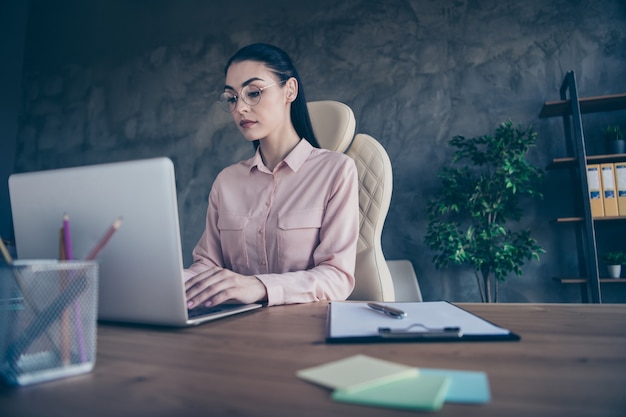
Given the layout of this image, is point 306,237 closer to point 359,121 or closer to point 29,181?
point 29,181

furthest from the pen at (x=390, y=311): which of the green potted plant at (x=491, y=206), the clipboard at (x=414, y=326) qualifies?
the green potted plant at (x=491, y=206)

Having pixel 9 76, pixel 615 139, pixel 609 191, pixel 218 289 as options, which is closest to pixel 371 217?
pixel 218 289

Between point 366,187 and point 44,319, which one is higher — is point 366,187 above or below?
above

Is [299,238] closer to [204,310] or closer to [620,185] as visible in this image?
[204,310]

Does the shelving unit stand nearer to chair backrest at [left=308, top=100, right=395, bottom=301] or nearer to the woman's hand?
chair backrest at [left=308, top=100, right=395, bottom=301]

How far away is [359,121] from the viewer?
3.49m

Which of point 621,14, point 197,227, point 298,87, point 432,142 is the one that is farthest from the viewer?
point 197,227

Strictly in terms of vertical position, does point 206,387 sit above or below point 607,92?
below

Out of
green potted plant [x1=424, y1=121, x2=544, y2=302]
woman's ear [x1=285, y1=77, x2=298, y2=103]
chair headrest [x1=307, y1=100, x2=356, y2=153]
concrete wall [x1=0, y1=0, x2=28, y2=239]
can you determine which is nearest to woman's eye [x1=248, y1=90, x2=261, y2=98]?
woman's ear [x1=285, y1=77, x2=298, y2=103]

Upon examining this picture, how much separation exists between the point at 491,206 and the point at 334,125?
163 centimetres

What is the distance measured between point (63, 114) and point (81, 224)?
4.51 m

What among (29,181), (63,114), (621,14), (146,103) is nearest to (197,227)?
(146,103)

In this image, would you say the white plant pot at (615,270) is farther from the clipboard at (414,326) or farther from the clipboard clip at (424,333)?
the clipboard clip at (424,333)

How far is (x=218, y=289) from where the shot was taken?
0.83 metres
